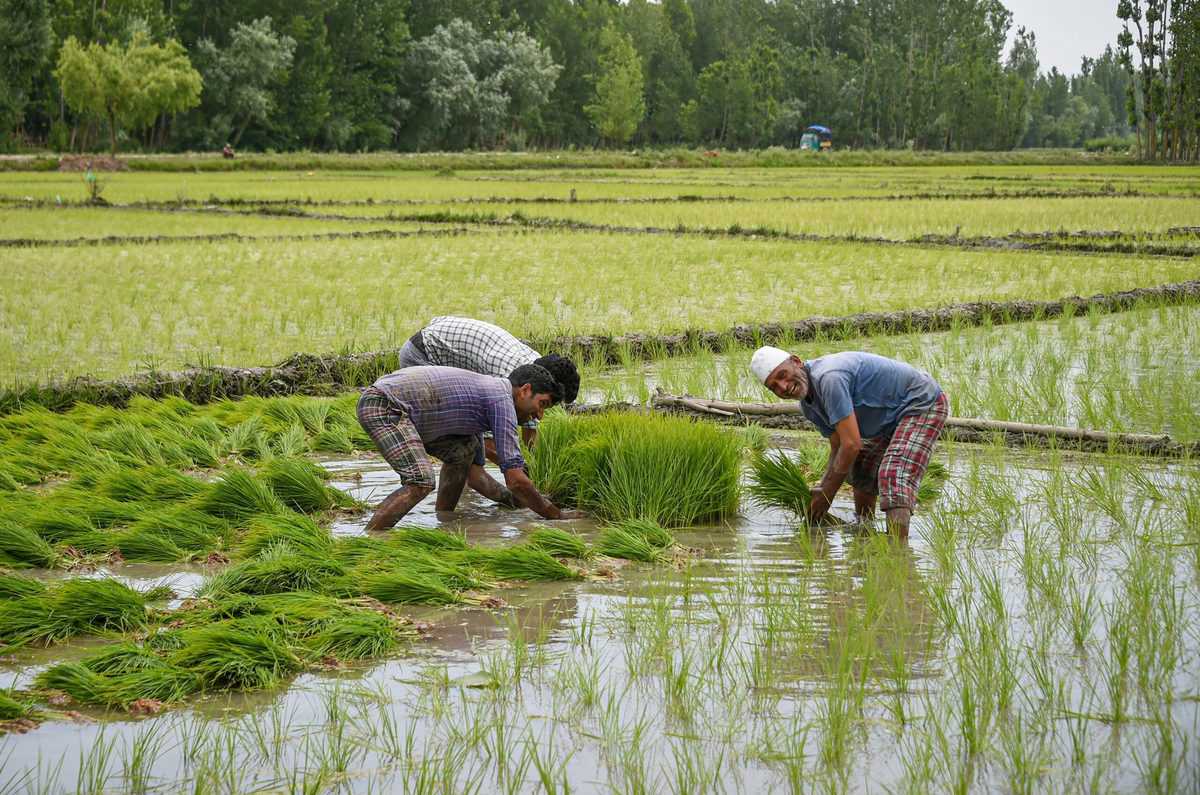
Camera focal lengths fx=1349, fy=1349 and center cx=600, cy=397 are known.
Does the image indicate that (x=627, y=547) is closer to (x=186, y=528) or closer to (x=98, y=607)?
(x=186, y=528)

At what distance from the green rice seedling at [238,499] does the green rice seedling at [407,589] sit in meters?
1.07

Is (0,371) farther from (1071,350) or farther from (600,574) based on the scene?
(1071,350)

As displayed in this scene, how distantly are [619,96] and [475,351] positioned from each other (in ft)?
204

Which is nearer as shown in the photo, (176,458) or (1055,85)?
(176,458)

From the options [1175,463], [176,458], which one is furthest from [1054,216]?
[176,458]

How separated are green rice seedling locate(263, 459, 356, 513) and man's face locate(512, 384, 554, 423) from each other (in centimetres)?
87

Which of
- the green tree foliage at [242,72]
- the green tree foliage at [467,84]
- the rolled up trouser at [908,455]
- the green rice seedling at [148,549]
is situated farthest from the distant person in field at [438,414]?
the green tree foliage at [467,84]

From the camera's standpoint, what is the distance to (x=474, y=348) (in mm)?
5465

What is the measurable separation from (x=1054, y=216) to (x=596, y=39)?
187 ft

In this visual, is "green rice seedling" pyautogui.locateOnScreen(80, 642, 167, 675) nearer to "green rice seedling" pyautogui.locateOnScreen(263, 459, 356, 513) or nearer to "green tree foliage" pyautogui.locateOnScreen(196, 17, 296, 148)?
"green rice seedling" pyautogui.locateOnScreen(263, 459, 356, 513)

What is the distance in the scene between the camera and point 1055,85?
357ft

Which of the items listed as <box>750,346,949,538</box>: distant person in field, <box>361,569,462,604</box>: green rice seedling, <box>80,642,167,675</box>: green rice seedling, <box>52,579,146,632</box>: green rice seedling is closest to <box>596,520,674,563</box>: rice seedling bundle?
<box>750,346,949,538</box>: distant person in field

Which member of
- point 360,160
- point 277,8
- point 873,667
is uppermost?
point 277,8

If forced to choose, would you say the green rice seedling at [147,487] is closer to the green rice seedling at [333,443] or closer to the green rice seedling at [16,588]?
the green rice seedling at [333,443]
